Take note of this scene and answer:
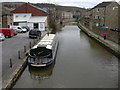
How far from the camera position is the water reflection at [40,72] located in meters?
11.9

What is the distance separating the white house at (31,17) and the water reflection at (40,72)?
25.8 m

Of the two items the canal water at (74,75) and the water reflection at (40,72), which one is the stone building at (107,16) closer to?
the canal water at (74,75)

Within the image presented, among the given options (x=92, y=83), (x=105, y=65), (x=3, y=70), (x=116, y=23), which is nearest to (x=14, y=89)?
(x=3, y=70)

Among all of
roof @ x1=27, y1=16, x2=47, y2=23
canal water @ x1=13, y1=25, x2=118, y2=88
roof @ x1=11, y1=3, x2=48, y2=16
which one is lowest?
canal water @ x1=13, y1=25, x2=118, y2=88

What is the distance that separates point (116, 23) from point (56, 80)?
29.1 meters

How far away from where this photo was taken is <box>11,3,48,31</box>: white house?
3853 cm

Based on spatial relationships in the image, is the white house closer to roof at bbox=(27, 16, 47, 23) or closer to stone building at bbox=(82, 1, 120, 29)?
roof at bbox=(27, 16, 47, 23)

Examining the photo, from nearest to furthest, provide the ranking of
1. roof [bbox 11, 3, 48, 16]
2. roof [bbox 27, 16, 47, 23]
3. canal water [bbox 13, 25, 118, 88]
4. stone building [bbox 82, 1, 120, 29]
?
1. canal water [bbox 13, 25, 118, 88]
2. stone building [bbox 82, 1, 120, 29]
3. roof [bbox 27, 16, 47, 23]
4. roof [bbox 11, 3, 48, 16]

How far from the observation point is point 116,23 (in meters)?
37.1


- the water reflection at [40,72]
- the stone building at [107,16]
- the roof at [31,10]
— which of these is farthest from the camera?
the roof at [31,10]

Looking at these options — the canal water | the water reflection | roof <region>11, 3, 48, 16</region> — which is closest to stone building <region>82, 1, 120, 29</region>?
roof <region>11, 3, 48, 16</region>

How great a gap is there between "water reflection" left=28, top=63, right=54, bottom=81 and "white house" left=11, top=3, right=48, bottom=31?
84.8 feet

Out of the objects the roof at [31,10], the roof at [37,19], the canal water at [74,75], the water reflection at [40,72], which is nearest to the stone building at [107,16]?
the roof at [37,19]

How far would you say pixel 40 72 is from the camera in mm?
12578
